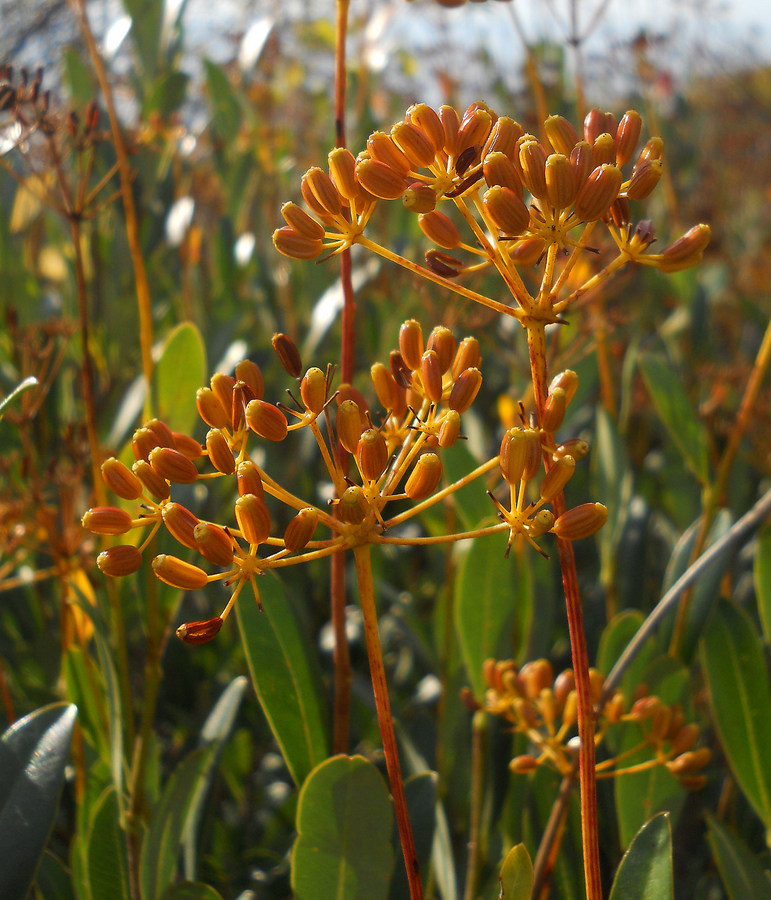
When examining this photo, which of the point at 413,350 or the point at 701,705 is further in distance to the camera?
the point at 701,705

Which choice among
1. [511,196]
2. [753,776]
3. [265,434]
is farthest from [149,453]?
[753,776]

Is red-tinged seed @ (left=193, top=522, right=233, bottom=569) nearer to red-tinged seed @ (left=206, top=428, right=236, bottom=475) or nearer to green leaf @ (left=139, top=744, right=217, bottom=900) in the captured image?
red-tinged seed @ (left=206, top=428, right=236, bottom=475)

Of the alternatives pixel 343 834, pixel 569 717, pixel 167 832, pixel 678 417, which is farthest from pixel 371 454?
pixel 678 417

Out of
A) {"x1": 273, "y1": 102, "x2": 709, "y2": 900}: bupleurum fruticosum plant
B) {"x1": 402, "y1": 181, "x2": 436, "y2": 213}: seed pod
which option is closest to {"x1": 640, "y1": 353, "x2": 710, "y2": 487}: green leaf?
{"x1": 273, "y1": 102, "x2": 709, "y2": 900}: bupleurum fruticosum plant

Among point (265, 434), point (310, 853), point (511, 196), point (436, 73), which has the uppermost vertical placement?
point (436, 73)

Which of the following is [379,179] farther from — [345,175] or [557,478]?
[557,478]

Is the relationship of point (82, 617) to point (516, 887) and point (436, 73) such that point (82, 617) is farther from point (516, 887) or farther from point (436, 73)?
point (436, 73)
